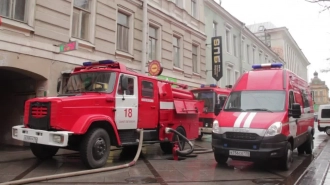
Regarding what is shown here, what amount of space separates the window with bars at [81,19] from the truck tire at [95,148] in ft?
19.9

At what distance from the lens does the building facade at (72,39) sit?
10.0 metres

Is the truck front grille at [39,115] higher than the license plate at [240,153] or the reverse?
higher

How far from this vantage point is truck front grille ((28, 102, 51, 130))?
696 cm

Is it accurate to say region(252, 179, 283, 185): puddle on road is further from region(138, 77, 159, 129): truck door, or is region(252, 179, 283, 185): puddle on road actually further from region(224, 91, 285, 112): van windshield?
region(138, 77, 159, 129): truck door

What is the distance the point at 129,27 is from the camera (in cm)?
1481

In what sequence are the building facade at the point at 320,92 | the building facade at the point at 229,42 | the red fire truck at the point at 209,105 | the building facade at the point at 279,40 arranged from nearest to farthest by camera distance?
the red fire truck at the point at 209,105 < the building facade at the point at 229,42 < the building facade at the point at 279,40 < the building facade at the point at 320,92

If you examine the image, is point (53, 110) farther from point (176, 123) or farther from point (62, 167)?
point (176, 123)

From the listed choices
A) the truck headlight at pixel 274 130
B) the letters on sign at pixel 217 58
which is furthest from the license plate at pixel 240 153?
the letters on sign at pixel 217 58

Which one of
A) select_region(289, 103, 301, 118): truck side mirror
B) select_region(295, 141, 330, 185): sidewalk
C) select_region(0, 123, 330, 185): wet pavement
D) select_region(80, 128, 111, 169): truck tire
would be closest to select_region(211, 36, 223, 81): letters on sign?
select_region(0, 123, 330, 185): wet pavement

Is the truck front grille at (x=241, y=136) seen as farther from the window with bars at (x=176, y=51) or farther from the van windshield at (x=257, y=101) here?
the window with bars at (x=176, y=51)

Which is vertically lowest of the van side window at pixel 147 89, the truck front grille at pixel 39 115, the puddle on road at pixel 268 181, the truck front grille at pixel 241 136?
the puddle on road at pixel 268 181

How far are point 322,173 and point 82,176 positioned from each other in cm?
597

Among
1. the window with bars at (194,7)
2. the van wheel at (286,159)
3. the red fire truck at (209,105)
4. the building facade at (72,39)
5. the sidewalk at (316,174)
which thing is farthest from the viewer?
the window with bars at (194,7)

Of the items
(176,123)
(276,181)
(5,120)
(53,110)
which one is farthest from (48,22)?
(276,181)
